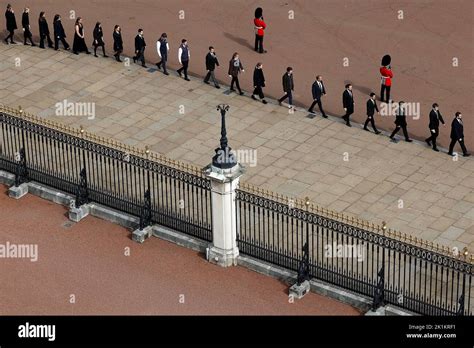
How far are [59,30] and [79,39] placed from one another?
757mm

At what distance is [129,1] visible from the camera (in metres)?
53.4

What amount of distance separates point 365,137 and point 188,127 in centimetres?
522

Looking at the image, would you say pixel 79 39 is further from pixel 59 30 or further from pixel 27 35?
pixel 27 35

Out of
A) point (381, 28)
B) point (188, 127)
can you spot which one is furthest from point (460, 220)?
point (381, 28)

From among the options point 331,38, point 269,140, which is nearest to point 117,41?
point 331,38

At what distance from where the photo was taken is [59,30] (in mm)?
49094

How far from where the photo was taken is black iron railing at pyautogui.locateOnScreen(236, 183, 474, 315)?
33938 millimetres

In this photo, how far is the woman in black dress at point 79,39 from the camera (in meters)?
48.6

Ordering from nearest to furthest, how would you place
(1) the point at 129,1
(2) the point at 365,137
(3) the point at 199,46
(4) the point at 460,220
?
(4) the point at 460,220, (2) the point at 365,137, (3) the point at 199,46, (1) the point at 129,1

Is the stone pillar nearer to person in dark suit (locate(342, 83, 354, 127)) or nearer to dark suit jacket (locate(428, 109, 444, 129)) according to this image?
dark suit jacket (locate(428, 109, 444, 129))

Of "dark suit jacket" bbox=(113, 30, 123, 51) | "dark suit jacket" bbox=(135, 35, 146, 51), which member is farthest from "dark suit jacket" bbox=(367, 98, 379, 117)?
"dark suit jacket" bbox=(113, 30, 123, 51)

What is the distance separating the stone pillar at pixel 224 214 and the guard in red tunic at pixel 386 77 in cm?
1071

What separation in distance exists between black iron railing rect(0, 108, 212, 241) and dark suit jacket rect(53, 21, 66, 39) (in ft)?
24.1
